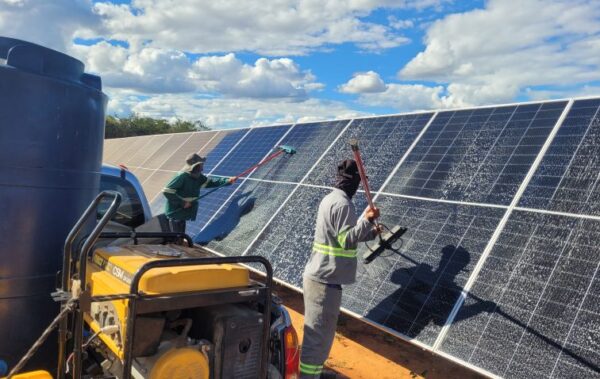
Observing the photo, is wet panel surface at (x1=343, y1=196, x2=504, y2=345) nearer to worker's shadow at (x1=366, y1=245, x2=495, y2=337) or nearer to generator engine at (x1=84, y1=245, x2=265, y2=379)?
worker's shadow at (x1=366, y1=245, x2=495, y2=337)

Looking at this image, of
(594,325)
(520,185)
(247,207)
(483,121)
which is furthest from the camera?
(247,207)

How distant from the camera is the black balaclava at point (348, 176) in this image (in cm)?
452

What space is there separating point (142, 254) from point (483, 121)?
5127mm

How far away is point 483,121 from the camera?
21.6ft

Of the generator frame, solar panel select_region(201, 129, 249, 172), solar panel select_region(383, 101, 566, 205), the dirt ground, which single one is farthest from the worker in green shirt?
the generator frame

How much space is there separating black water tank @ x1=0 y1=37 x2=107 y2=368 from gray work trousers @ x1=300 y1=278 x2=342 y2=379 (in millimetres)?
2159

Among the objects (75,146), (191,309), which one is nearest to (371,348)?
(191,309)

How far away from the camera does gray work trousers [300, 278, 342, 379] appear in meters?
4.39

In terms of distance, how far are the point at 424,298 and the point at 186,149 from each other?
10445 mm

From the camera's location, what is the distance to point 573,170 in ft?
16.5

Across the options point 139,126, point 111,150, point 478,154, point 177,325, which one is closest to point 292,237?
point 478,154

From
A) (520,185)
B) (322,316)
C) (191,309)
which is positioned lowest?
(322,316)

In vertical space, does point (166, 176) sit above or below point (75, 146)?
below

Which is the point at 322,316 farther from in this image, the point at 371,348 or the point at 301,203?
the point at 301,203
